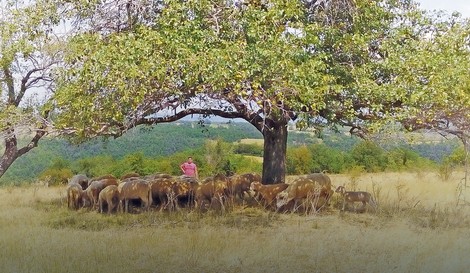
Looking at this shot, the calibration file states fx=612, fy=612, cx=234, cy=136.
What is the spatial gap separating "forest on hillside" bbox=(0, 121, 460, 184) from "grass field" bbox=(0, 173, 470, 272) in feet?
32.1

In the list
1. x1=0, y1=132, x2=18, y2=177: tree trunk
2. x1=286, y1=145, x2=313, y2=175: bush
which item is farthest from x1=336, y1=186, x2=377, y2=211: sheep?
x1=286, y1=145, x2=313, y2=175: bush

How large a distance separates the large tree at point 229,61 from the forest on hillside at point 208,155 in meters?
10.9

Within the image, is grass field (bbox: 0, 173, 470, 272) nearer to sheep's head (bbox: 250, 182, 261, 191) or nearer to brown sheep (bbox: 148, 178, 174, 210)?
sheep's head (bbox: 250, 182, 261, 191)

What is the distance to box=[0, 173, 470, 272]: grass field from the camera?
28.8 ft

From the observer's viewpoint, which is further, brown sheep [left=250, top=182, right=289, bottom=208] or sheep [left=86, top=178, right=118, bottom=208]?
sheep [left=86, top=178, right=118, bottom=208]

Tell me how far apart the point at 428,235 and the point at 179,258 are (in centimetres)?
470

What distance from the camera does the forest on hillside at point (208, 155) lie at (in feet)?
80.0

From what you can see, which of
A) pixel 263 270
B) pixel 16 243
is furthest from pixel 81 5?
pixel 263 270

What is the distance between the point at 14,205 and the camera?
50.4ft

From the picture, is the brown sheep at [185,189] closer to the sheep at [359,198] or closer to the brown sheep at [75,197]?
the brown sheep at [75,197]

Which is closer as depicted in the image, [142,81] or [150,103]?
[142,81]

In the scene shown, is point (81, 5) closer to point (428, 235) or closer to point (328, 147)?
point (428, 235)

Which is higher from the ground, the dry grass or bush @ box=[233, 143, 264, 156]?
the dry grass

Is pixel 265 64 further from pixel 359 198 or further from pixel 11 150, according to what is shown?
pixel 11 150
